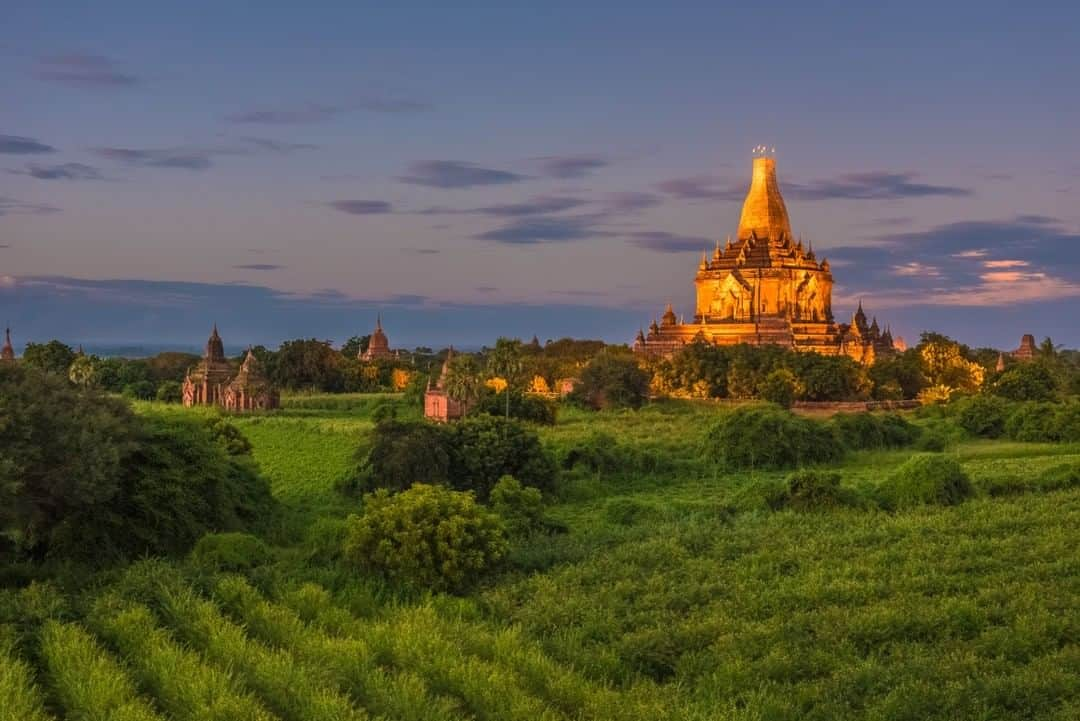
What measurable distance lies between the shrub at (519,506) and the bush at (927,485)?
932 centimetres

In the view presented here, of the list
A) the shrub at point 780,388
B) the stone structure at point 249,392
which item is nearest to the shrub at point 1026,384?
the shrub at point 780,388

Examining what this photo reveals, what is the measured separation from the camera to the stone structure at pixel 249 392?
5688cm

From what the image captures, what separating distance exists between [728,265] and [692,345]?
1453 centimetres

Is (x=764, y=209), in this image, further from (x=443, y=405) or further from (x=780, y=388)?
(x=443, y=405)

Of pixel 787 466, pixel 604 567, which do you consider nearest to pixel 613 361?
pixel 787 466

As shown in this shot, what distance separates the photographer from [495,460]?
33125 mm

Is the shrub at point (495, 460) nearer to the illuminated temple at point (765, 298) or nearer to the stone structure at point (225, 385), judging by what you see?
the stone structure at point (225, 385)

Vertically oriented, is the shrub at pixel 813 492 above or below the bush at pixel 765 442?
below

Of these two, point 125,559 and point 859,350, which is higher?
point 859,350

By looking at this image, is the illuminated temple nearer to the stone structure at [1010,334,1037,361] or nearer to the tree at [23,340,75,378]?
the stone structure at [1010,334,1037,361]

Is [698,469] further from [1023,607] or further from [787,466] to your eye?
[1023,607]

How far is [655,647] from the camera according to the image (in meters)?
16.5

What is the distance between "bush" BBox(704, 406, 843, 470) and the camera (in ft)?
128

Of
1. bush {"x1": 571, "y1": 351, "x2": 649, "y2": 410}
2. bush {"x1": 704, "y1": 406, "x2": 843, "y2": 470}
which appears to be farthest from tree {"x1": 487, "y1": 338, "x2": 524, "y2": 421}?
bush {"x1": 704, "y1": 406, "x2": 843, "y2": 470}
